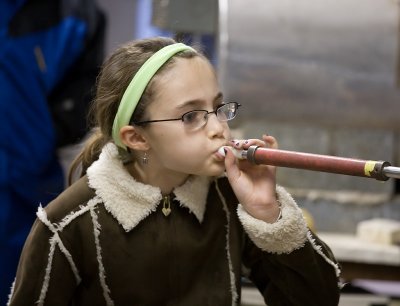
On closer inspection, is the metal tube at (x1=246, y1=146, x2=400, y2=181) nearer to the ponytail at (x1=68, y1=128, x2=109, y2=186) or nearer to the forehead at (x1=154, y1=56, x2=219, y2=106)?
the forehead at (x1=154, y1=56, x2=219, y2=106)

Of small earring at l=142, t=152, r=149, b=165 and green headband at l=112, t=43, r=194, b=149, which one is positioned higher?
green headband at l=112, t=43, r=194, b=149

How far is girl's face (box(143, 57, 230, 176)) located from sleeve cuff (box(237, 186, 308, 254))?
0.14m

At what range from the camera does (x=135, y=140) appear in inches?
58.7

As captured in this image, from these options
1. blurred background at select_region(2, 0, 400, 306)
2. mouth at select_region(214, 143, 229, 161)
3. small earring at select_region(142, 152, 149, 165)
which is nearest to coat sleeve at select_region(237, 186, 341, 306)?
mouth at select_region(214, 143, 229, 161)

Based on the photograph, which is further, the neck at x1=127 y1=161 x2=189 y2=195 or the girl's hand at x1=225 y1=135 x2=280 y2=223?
the neck at x1=127 y1=161 x2=189 y2=195

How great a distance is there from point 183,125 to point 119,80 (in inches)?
7.2

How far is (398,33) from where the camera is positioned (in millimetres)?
2598

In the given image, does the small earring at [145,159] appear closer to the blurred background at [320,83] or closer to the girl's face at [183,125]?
the girl's face at [183,125]

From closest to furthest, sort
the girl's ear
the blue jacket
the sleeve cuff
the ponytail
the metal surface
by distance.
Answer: the sleeve cuff, the girl's ear, the ponytail, the metal surface, the blue jacket

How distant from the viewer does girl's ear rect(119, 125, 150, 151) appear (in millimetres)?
1479

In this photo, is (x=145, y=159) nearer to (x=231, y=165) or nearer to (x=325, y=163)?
(x=231, y=165)

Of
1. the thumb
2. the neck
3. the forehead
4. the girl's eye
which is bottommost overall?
the neck

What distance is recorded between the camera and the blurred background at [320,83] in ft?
8.47

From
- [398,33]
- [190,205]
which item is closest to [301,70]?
[398,33]
